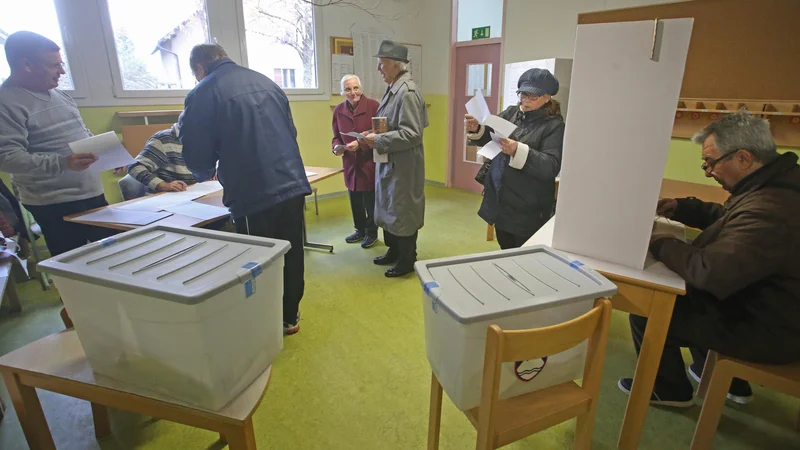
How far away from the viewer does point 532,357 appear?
0.99m


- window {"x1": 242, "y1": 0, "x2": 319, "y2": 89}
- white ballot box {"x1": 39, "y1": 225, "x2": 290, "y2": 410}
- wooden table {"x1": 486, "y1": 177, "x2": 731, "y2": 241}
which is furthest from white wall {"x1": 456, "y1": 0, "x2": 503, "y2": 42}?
white ballot box {"x1": 39, "y1": 225, "x2": 290, "y2": 410}

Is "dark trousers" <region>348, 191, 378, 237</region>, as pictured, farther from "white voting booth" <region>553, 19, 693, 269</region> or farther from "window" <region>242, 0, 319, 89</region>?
"white voting booth" <region>553, 19, 693, 269</region>

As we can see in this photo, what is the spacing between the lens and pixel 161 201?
90.7 inches

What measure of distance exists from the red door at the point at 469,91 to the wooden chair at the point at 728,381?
381cm

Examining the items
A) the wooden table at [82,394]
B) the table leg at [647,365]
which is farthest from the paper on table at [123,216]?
the table leg at [647,365]

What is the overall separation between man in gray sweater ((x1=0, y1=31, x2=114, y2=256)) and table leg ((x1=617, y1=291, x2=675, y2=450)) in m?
2.42

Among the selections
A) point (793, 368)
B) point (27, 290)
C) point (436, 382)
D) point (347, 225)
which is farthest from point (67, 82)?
point (793, 368)

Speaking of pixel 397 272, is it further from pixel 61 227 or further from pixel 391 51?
pixel 61 227

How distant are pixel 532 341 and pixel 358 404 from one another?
3.48ft

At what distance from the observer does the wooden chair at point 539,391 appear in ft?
3.14

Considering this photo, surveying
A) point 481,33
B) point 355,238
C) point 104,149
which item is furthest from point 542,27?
point 104,149

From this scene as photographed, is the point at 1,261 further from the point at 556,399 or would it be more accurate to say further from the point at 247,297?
the point at 556,399

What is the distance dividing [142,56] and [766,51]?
4619mm

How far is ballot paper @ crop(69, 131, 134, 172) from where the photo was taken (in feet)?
6.62
